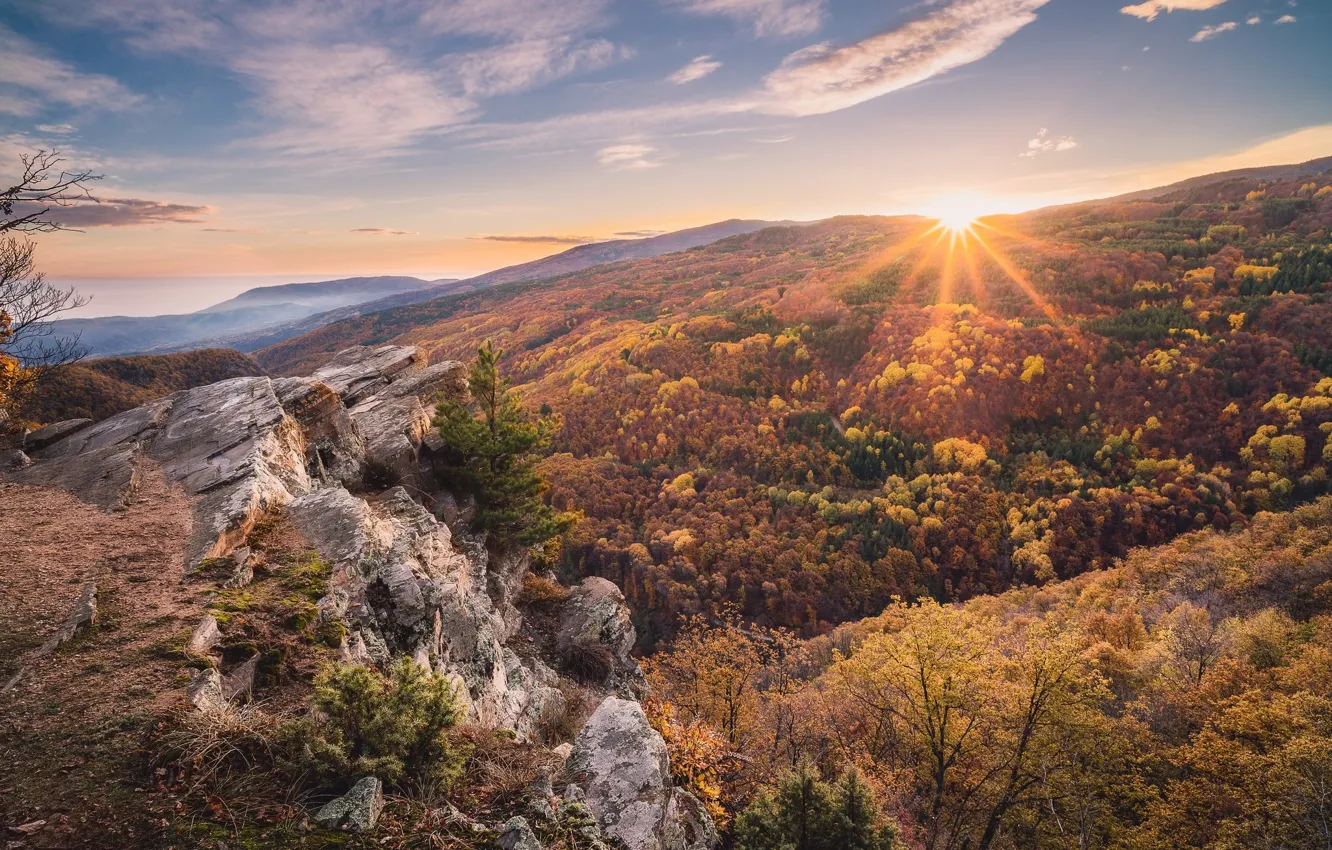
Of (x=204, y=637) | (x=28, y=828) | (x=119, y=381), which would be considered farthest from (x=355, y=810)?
(x=119, y=381)

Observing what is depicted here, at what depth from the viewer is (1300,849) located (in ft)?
56.1

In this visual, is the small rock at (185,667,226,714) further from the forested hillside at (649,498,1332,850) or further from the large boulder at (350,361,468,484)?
the large boulder at (350,361,468,484)

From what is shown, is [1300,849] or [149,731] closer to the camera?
[149,731]

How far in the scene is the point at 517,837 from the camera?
6277mm

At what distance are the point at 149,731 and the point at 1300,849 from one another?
31072 mm

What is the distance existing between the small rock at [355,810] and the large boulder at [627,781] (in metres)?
3.13

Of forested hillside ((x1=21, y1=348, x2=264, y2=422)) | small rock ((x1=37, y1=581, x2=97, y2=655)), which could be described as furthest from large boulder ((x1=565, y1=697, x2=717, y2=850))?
forested hillside ((x1=21, y1=348, x2=264, y2=422))

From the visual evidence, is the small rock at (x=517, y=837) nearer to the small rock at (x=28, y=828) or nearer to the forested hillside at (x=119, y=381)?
the small rock at (x=28, y=828)

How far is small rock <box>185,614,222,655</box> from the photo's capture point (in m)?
8.48

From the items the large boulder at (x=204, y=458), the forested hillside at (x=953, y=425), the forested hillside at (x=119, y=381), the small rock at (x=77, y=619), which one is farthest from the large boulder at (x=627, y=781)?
the forested hillside at (x=953, y=425)

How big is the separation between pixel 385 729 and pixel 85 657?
535 centimetres

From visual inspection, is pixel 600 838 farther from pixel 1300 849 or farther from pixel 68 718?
pixel 1300 849

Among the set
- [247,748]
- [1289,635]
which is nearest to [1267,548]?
[1289,635]

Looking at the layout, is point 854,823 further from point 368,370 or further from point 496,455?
point 368,370
